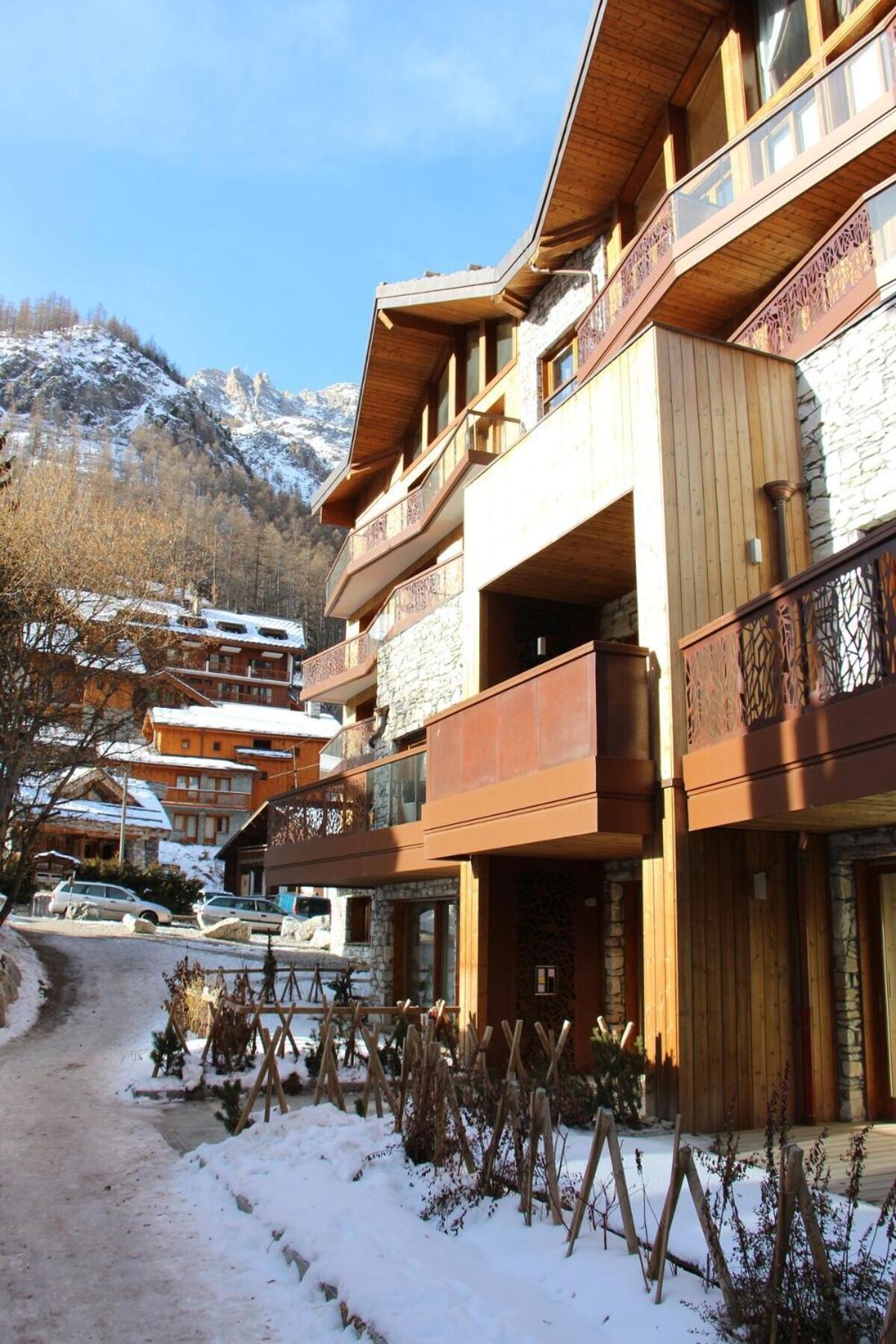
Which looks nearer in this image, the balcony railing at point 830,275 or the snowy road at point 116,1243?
the snowy road at point 116,1243

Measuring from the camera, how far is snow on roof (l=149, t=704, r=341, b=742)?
62406mm

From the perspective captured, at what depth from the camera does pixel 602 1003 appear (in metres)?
13.0

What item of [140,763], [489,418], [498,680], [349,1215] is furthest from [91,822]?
[349,1215]

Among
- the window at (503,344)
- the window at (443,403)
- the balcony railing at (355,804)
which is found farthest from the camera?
the window at (443,403)

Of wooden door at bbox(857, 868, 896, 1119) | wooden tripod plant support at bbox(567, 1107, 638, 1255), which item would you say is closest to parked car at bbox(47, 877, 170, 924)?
wooden door at bbox(857, 868, 896, 1119)

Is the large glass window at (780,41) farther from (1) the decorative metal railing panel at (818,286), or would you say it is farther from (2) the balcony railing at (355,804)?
(2) the balcony railing at (355,804)

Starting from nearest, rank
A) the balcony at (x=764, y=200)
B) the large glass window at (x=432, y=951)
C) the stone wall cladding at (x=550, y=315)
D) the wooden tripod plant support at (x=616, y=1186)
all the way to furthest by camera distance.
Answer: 1. the wooden tripod plant support at (x=616, y=1186)
2. the balcony at (x=764, y=200)
3. the large glass window at (x=432, y=951)
4. the stone wall cladding at (x=550, y=315)

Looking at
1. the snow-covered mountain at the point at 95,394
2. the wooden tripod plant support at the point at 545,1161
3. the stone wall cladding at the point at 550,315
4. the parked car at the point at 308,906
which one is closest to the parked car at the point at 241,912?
the parked car at the point at 308,906

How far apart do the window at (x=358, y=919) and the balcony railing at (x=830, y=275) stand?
1736 centimetres

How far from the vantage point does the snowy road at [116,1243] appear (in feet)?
18.3

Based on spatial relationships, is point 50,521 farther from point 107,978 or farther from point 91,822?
point 91,822

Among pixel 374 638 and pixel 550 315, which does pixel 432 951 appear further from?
pixel 550 315

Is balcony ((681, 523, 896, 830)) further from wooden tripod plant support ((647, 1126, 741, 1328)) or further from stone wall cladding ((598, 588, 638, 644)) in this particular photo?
stone wall cladding ((598, 588, 638, 644))

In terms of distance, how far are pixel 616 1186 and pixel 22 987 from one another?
Result: 60.3 feet
